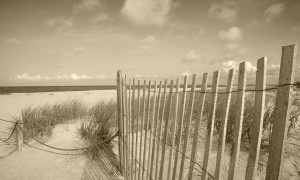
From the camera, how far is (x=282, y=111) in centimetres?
119

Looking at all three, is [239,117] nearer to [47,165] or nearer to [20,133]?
[47,165]

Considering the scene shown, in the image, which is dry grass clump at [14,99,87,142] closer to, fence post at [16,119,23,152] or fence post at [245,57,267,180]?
fence post at [16,119,23,152]

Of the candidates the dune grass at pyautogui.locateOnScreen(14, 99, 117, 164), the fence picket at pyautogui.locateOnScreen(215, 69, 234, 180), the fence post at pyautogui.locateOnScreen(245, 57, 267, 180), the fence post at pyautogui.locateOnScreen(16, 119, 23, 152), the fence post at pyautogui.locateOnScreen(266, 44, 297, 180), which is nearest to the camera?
the fence post at pyautogui.locateOnScreen(266, 44, 297, 180)

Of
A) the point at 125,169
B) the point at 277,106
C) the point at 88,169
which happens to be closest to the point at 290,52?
the point at 277,106

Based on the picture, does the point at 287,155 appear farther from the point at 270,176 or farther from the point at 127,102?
the point at 270,176

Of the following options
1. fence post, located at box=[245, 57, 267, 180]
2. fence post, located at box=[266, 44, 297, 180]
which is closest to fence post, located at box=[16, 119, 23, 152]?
fence post, located at box=[245, 57, 267, 180]

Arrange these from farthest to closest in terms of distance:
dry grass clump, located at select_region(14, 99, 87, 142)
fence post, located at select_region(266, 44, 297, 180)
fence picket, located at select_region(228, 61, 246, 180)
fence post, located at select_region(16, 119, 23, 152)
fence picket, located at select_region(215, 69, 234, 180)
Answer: dry grass clump, located at select_region(14, 99, 87, 142) → fence post, located at select_region(16, 119, 23, 152) → fence picket, located at select_region(215, 69, 234, 180) → fence picket, located at select_region(228, 61, 246, 180) → fence post, located at select_region(266, 44, 297, 180)

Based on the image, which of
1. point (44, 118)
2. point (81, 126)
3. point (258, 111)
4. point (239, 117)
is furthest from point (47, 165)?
point (258, 111)

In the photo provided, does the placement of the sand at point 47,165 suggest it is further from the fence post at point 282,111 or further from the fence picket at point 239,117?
the fence post at point 282,111

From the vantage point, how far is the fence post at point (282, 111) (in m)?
1.14

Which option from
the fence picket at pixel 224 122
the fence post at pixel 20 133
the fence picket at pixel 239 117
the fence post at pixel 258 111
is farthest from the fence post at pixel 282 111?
the fence post at pixel 20 133

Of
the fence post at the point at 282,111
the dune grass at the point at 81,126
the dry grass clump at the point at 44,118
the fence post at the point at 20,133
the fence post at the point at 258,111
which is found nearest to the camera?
the fence post at the point at 282,111

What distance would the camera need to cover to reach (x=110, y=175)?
175 inches

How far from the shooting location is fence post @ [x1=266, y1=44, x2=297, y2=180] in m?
1.14
